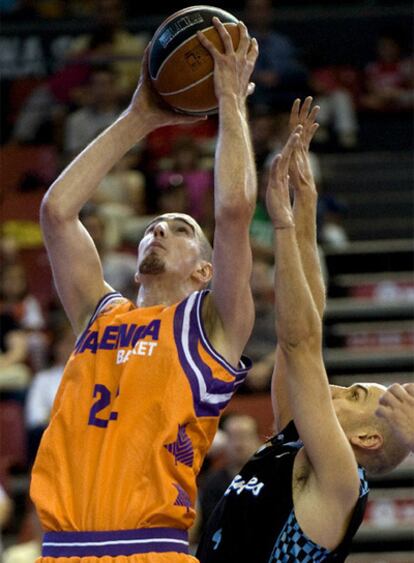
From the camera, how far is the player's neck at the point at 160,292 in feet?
17.0

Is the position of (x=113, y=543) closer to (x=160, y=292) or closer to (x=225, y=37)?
(x=160, y=292)

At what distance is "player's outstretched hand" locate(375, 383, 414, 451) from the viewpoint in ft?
15.2

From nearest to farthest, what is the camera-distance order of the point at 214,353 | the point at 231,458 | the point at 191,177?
the point at 214,353
the point at 231,458
the point at 191,177

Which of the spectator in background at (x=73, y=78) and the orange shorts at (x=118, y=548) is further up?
the spectator in background at (x=73, y=78)

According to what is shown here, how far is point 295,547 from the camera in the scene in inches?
185

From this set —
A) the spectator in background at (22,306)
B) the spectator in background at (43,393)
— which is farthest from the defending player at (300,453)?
the spectator in background at (22,306)

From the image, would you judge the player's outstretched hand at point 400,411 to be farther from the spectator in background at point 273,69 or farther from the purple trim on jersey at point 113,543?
the spectator in background at point 273,69

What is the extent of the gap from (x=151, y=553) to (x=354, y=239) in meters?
8.24

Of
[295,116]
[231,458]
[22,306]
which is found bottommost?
[231,458]

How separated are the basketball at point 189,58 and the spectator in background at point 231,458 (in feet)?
13.6

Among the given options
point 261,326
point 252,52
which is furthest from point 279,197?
point 261,326

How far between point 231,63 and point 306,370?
110cm

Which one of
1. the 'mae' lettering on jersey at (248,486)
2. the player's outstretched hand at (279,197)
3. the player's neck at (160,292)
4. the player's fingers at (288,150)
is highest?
the player's fingers at (288,150)

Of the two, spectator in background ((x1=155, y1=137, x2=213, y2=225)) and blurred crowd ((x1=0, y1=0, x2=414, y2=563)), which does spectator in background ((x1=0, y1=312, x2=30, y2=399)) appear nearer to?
blurred crowd ((x1=0, y1=0, x2=414, y2=563))
